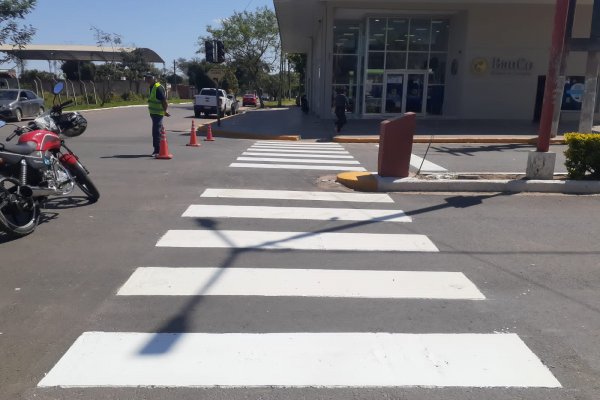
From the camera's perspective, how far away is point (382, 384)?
128 inches

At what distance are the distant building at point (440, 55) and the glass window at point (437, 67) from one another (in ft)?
0.17

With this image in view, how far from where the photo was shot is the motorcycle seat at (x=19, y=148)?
20.8ft

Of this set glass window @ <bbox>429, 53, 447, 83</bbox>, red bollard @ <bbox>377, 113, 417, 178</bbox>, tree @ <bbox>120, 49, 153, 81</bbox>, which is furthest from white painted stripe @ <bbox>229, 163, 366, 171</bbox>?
tree @ <bbox>120, 49, 153, 81</bbox>

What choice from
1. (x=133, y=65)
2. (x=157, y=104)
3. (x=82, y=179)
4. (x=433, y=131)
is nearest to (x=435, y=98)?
(x=433, y=131)

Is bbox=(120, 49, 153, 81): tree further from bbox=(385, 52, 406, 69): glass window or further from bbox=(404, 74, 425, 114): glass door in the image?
bbox=(404, 74, 425, 114): glass door

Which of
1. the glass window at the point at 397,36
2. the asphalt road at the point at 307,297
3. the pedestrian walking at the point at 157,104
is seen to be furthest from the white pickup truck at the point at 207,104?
the asphalt road at the point at 307,297

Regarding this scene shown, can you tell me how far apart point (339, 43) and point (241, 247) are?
76.2ft

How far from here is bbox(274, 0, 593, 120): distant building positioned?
80.8 feet

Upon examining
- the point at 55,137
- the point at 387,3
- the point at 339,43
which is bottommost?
the point at 55,137

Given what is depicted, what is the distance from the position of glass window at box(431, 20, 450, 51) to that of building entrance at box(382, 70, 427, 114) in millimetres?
1569

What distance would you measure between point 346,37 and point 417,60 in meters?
4.00

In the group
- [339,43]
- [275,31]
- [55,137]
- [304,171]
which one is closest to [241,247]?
[55,137]

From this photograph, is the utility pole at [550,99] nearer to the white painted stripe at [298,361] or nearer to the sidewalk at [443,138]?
the sidewalk at [443,138]

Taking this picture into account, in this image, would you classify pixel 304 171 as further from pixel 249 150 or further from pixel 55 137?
pixel 55 137
